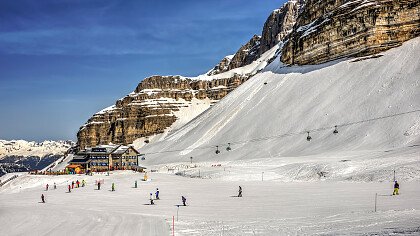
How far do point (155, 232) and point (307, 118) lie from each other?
75.4 meters

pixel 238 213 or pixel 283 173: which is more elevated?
pixel 283 173

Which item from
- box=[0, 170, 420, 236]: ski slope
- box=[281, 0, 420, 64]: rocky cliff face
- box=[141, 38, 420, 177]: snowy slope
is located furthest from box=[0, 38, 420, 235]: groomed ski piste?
box=[281, 0, 420, 64]: rocky cliff face

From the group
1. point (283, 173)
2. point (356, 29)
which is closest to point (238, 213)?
point (283, 173)

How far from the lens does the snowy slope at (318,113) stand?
2889 inches

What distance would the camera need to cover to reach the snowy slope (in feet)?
241

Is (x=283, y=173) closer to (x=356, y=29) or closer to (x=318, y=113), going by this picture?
(x=318, y=113)

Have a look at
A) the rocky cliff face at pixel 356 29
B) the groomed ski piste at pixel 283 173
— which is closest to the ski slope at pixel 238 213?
the groomed ski piste at pixel 283 173

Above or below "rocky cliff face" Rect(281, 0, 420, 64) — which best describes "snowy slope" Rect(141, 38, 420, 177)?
below

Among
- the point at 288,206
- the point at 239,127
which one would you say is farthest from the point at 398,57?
the point at 288,206

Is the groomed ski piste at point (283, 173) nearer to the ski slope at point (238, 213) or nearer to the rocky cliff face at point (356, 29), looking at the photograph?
the ski slope at point (238, 213)

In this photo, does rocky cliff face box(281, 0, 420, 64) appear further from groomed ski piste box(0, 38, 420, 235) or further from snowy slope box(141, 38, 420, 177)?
groomed ski piste box(0, 38, 420, 235)

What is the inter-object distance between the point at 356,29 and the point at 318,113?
3430 cm

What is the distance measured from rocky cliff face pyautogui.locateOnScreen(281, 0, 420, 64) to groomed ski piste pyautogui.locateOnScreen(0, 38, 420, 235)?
12.6ft

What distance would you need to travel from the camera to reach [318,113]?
93500mm
